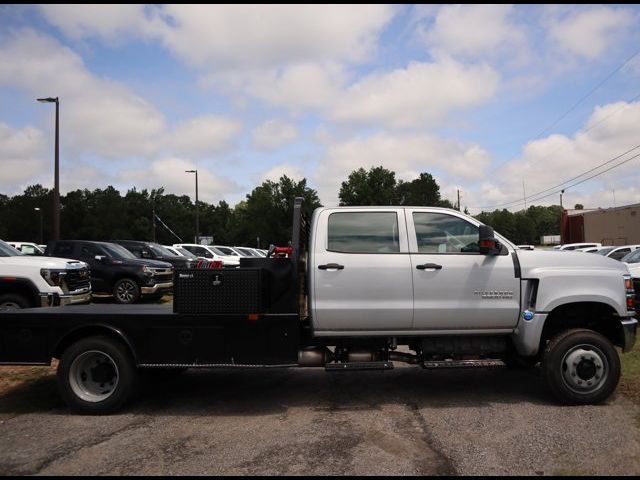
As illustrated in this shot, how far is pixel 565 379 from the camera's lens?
5586 millimetres

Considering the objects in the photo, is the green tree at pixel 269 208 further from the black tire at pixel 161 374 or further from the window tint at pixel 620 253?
the black tire at pixel 161 374

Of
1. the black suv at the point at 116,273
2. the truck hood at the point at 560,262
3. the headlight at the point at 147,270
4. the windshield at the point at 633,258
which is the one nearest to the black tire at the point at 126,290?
the black suv at the point at 116,273

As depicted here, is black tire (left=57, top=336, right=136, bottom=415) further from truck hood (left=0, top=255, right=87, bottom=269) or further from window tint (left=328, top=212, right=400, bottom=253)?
truck hood (left=0, top=255, right=87, bottom=269)

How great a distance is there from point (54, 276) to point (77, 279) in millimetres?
854

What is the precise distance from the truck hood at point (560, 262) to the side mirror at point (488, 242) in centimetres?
32

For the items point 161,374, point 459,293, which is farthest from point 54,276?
point 459,293

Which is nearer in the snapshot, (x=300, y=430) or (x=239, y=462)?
(x=239, y=462)

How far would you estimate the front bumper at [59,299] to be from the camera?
9.77 meters

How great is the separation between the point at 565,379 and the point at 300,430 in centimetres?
284

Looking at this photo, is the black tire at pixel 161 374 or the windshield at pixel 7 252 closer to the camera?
the black tire at pixel 161 374

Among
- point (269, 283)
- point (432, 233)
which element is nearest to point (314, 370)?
point (269, 283)

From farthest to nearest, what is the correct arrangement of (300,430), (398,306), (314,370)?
(314,370)
(398,306)
(300,430)

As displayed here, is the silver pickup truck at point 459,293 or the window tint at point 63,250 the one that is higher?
the window tint at point 63,250

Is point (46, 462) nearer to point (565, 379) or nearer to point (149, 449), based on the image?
point (149, 449)
